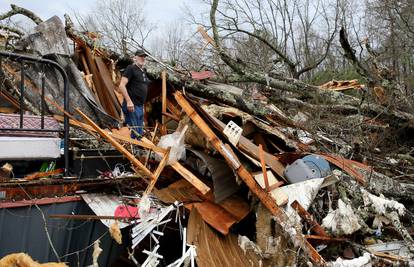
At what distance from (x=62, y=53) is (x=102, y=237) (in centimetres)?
337

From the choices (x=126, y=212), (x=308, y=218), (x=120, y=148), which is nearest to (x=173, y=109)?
(x=120, y=148)

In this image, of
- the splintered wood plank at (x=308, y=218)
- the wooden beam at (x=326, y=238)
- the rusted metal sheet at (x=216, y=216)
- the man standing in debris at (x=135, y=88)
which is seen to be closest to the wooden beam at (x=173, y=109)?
the man standing in debris at (x=135, y=88)

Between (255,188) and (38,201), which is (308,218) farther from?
(38,201)

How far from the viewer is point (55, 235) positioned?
135 inches

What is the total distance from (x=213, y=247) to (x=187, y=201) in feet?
1.59

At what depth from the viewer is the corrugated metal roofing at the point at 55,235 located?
317 centimetres

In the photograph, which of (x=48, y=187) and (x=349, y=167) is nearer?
(x=48, y=187)

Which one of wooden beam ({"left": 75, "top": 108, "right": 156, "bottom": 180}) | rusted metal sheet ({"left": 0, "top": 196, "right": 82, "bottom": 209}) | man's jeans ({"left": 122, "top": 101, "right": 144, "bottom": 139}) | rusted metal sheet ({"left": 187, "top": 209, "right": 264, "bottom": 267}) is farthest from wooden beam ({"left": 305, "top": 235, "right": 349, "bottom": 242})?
man's jeans ({"left": 122, "top": 101, "right": 144, "bottom": 139})

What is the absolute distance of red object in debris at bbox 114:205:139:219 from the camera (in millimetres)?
3459

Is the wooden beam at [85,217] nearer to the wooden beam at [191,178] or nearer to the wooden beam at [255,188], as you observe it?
the wooden beam at [191,178]

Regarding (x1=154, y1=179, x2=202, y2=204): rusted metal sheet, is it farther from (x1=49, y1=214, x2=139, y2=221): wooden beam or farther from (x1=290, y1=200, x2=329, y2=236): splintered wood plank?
(x1=290, y1=200, x2=329, y2=236): splintered wood plank

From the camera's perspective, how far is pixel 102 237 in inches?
143

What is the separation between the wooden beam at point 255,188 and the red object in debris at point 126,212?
0.87 m

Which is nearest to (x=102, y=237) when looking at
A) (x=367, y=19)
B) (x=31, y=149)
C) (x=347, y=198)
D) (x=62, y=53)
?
(x=31, y=149)
